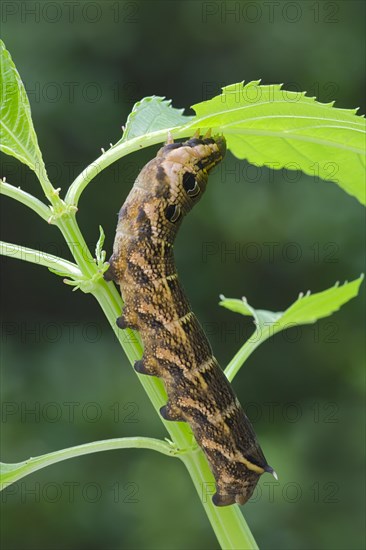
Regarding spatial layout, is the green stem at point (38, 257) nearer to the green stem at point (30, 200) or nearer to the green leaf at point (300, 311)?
the green stem at point (30, 200)

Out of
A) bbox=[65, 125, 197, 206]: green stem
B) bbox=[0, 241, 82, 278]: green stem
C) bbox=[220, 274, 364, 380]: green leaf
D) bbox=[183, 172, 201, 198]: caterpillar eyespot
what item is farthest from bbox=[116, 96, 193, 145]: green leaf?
bbox=[220, 274, 364, 380]: green leaf

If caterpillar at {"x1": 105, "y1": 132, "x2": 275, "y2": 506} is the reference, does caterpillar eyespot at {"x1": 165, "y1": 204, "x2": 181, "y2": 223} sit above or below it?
above

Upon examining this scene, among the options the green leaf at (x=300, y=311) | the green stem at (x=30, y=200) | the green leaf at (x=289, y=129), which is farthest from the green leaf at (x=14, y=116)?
the green leaf at (x=300, y=311)

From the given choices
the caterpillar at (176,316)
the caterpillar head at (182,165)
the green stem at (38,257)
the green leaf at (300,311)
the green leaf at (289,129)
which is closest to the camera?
the green stem at (38,257)

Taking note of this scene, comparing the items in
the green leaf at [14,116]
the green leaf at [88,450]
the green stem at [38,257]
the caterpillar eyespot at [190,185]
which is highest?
the caterpillar eyespot at [190,185]

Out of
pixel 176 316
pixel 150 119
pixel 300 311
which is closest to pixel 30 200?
pixel 150 119

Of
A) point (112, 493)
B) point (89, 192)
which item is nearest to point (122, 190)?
point (89, 192)

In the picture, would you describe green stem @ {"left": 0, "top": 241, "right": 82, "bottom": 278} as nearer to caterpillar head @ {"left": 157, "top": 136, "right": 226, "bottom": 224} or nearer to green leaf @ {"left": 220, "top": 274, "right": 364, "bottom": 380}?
caterpillar head @ {"left": 157, "top": 136, "right": 226, "bottom": 224}
